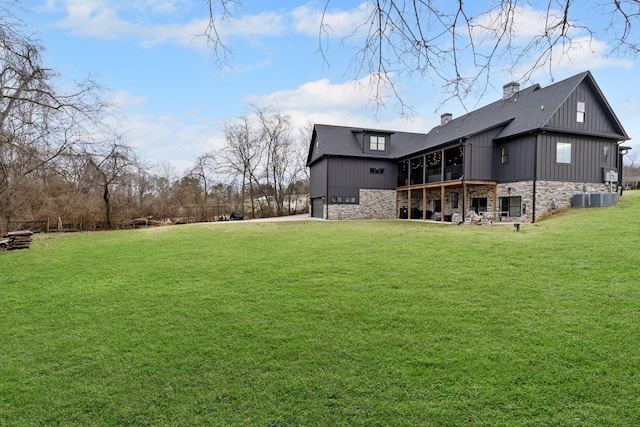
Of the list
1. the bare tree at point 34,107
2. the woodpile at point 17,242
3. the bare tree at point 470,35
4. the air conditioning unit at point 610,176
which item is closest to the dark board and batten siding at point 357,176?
the air conditioning unit at point 610,176

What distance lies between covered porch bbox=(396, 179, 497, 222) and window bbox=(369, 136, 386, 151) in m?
3.48

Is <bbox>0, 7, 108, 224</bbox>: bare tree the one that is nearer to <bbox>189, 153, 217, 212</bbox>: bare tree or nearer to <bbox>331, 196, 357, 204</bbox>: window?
<bbox>331, 196, 357, 204</bbox>: window

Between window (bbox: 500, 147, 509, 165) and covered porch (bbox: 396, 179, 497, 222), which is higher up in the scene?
window (bbox: 500, 147, 509, 165)

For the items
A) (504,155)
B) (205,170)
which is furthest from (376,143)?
(205,170)

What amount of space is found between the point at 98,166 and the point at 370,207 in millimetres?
17087

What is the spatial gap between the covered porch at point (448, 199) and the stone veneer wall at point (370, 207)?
24.5 inches

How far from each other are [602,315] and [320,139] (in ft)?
70.4

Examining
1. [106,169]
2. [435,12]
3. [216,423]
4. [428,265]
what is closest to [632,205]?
[428,265]

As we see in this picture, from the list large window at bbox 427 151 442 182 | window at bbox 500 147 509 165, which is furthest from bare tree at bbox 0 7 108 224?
window at bbox 500 147 509 165

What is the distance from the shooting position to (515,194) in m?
16.9

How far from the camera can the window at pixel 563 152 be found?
639 inches

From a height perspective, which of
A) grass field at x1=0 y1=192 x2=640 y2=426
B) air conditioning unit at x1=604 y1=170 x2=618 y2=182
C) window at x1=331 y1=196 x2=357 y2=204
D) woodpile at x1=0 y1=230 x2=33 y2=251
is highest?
air conditioning unit at x1=604 y1=170 x2=618 y2=182

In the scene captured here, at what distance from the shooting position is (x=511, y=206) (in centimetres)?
1730

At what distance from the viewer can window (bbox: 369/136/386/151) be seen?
24.5 meters
